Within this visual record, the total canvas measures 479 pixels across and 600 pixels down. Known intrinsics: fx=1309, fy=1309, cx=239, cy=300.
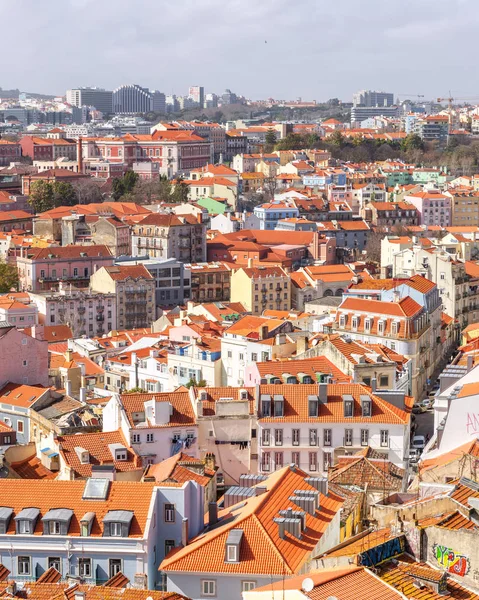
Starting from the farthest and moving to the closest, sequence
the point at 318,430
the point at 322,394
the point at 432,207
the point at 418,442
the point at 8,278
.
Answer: the point at 432,207 → the point at 8,278 → the point at 418,442 → the point at 322,394 → the point at 318,430

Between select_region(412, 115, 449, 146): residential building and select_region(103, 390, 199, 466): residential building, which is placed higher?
select_region(103, 390, 199, 466): residential building

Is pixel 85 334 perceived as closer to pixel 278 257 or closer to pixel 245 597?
pixel 278 257

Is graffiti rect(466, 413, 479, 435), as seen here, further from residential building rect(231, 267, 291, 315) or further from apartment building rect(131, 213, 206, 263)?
apartment building rect(131, 213, 206, 263)

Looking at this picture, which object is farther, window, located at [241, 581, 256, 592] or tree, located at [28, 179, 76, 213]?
tree, located at [28, 179, 76, 213]

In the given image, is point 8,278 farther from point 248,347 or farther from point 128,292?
point 248,347

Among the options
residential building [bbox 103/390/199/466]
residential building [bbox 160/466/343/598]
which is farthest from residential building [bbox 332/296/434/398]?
residential building [bbox 160/466/343/598]

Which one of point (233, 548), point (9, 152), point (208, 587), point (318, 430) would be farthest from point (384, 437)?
point (9, 152)
